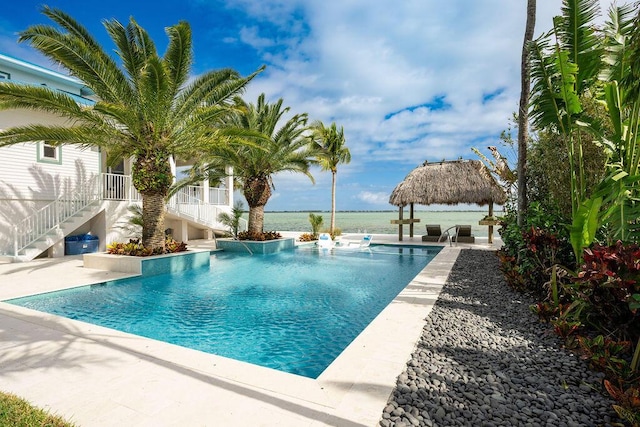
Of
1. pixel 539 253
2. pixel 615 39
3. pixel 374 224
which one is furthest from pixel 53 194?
pixel 374 224

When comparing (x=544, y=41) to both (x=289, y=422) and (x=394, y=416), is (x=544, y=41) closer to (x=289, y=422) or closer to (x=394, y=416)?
(x=394, y=416)

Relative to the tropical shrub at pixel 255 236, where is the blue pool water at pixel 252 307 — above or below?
below

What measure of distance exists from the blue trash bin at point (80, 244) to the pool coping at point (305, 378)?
9.06 m

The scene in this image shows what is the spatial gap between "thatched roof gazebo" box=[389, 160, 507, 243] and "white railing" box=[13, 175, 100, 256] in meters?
15.1

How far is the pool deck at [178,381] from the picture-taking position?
107 inches

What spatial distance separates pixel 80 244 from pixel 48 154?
4.05 metres

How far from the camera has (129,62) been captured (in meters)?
9.69

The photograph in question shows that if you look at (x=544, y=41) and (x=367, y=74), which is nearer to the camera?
(x=544, y=41)

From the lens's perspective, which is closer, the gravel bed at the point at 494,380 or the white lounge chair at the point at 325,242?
the gravel bed at the point at 494,380

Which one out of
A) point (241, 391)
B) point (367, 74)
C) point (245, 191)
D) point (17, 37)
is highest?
point (367, 74)

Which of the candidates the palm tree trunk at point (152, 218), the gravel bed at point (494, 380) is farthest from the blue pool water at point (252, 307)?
the palm tree trunk at point (152, 218)

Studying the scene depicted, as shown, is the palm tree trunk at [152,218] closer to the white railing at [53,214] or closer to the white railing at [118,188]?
the white railing at [53,214]

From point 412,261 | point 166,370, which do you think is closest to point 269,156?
point 412,261

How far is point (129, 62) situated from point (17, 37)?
2453 mm
